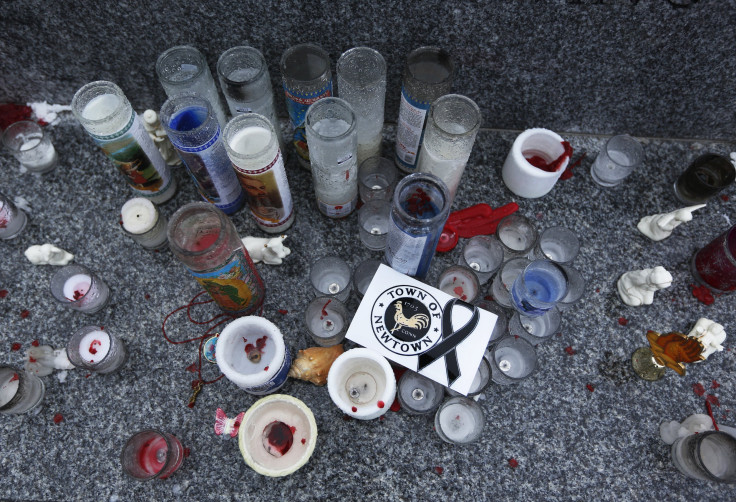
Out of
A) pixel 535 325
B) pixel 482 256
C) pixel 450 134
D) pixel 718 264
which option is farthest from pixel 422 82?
pixel 718 264

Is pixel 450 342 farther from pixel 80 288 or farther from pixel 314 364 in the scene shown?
pixel 80 288

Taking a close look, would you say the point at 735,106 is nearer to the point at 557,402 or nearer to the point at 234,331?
the point at 557,402

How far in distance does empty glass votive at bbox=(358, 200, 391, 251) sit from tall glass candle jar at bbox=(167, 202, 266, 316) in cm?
22

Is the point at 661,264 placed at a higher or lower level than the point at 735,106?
lower

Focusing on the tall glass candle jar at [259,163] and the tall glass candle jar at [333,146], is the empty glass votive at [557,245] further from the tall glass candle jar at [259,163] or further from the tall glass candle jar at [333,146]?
the tall glass candle jar at [259,163]

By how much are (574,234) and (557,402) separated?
29cm

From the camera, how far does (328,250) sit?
0.87 m

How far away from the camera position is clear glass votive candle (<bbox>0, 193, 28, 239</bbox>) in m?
0.84

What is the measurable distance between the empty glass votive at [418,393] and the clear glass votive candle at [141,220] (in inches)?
19.0

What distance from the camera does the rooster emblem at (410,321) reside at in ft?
2.42

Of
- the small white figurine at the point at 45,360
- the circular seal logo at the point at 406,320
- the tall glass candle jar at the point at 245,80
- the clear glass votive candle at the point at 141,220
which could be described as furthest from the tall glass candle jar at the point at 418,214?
the small white figurine at the point at 45,360

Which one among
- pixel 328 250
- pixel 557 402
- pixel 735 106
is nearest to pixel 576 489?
pixel 557 402

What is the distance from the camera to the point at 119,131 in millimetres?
723

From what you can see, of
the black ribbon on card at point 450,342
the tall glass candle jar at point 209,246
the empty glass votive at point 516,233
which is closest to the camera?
the tall glass candle jar at point 209,246
